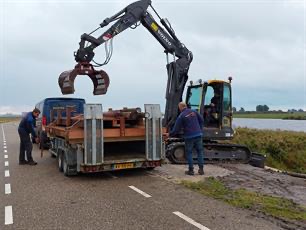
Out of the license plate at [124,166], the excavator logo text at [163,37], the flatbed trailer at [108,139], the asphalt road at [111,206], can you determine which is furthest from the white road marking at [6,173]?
the excavator logo text at [163,37]

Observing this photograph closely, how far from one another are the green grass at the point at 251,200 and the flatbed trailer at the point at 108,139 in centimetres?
156

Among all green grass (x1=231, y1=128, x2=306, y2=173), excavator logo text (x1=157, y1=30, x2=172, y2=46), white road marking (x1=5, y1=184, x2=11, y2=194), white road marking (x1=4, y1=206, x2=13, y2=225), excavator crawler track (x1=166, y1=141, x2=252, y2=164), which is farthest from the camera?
green grass (x1=231, y1=128, x2=306, y2=173)

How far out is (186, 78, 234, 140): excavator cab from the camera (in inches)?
504

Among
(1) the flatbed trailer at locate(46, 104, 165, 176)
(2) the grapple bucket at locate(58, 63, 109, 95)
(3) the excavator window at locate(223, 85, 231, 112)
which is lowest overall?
(1) the flatbed trailer at locate(46, 104, 165, 176)

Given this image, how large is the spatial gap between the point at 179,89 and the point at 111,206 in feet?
24.3

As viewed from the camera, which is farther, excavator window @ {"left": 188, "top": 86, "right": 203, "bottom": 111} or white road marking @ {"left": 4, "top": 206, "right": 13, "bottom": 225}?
excavator window @ {"left": 188, "top": 86, "right": 203, "bottom": 111}

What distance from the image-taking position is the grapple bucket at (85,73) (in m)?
10.9

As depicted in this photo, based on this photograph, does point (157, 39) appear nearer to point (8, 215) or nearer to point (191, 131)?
point (191, 131)

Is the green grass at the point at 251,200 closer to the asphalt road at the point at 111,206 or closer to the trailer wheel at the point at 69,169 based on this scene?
the asphalt road at the point at 111,206

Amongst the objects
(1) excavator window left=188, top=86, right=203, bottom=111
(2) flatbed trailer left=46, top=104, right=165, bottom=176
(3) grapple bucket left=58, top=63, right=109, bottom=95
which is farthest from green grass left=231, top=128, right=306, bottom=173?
(3) grapple bucket left=58, top=63, right=109, bottom=95

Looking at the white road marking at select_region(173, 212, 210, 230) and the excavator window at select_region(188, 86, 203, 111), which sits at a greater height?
the excavator window at select_region(188, 86, 203, 111)

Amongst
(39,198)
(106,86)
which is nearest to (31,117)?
(106,86)

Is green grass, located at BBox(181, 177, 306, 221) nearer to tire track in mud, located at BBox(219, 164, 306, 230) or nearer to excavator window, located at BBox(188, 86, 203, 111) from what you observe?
tire track in mud, located at BBox(219, 164, 306, 230)

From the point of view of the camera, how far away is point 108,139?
30.4 ft
